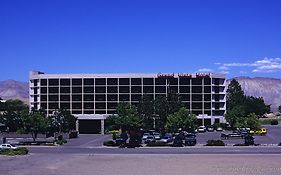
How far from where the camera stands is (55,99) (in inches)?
5064

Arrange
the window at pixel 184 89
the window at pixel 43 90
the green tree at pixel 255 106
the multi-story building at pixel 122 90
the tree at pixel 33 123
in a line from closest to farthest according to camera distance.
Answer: the tree at pixel 33 123 → the multi-story building at pixel 122 90 → the window at pixel 184 89 → the window at pixel 43 90 → the green tree at pixel 255 106

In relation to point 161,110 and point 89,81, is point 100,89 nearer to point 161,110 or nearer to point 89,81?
point 89,81

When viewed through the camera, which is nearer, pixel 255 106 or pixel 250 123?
pixel 250 123

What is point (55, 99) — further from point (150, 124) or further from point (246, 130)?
point (246, 130)

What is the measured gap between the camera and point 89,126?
118938 mm

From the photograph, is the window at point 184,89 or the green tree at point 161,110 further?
the window at point 184,89

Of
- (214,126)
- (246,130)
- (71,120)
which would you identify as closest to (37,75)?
(71,120)

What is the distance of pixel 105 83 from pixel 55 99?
1477cm

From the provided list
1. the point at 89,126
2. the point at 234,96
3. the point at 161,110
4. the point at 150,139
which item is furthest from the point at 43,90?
the point at 234,96

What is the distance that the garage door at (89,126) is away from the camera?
117688 millimetres

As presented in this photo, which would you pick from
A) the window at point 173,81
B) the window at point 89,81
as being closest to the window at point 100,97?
→ the window at point 89,81

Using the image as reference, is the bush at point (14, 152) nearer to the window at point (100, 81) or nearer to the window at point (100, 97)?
the window at point (100, 97)

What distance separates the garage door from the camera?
11769cm

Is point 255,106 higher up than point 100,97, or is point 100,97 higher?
point 100,97
